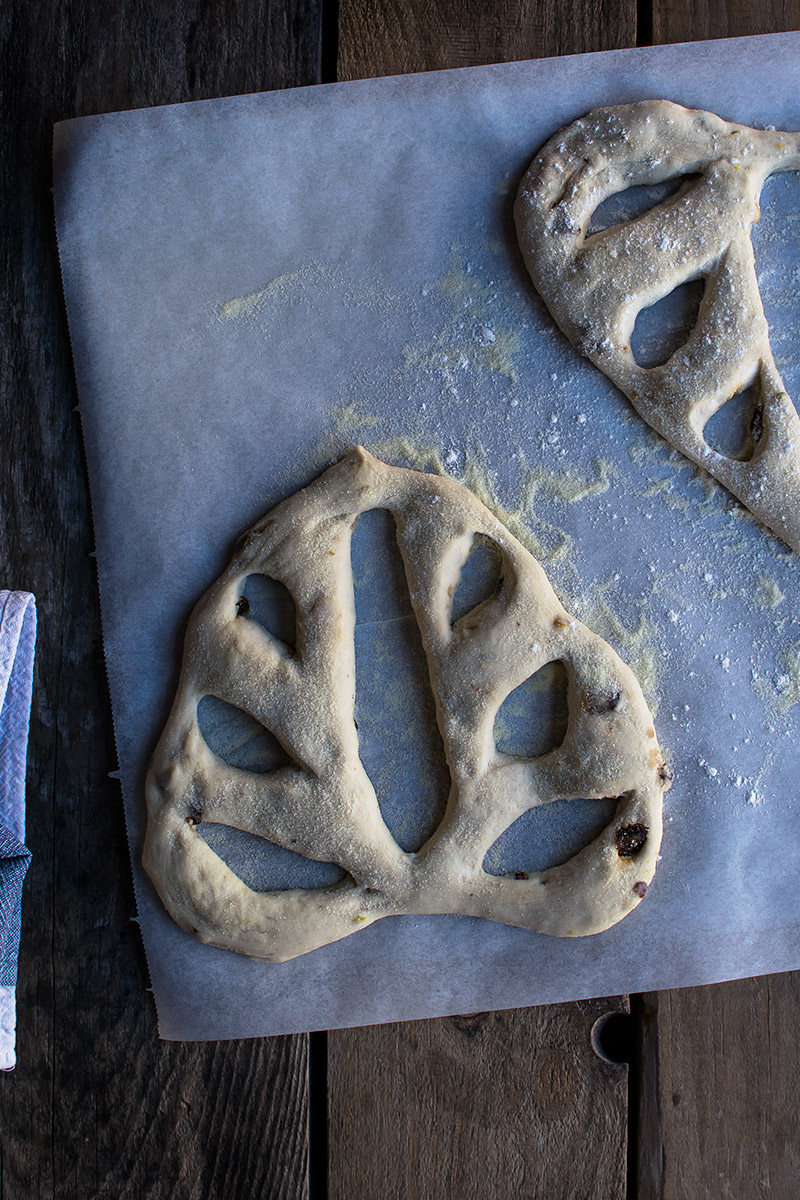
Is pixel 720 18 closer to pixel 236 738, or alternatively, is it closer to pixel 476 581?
pixel 476 581

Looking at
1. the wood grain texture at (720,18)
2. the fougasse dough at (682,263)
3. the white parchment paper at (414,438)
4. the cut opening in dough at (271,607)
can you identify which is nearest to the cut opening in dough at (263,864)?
the white parchment paper at (414,438)

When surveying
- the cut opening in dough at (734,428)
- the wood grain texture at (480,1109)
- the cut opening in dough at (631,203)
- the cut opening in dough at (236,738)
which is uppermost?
the cut opening in dough at (631,203)

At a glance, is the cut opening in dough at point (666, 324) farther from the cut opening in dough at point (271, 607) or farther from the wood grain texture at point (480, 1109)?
the wood grain texture at point (480, 1109)

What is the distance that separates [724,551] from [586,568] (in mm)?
163

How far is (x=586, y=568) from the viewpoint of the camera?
3.00ft

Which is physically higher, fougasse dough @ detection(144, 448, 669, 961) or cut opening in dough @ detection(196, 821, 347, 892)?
fougasse dough @ detection(144, 448, 669, 961)

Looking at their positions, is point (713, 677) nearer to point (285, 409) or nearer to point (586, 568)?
point (586, 568)

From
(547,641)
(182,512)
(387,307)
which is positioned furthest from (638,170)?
(182,512)

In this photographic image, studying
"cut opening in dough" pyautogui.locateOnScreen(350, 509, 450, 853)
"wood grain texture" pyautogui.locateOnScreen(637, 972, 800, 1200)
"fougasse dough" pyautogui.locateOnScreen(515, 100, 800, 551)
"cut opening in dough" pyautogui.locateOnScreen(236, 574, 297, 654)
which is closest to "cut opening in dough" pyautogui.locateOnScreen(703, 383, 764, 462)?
"fougasse dough" pyautogui.locateOnScreen(515, 100, 800, 551)

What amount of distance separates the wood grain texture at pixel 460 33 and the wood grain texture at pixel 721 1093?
1.13 metres

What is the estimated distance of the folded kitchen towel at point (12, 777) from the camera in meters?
0.88

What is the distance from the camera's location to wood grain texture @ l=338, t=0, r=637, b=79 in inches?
36.6

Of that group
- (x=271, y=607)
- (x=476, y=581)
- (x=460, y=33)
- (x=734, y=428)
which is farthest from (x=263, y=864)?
(x=460, y=33)

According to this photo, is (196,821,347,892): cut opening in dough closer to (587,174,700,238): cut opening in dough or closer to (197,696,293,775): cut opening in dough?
(197,696,293,775): cut opening in dough
